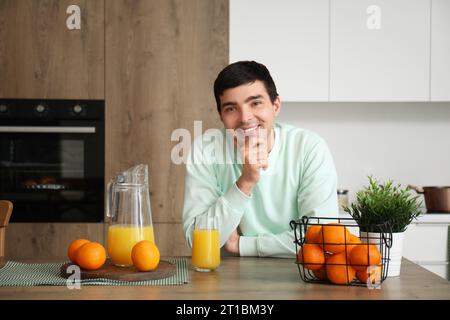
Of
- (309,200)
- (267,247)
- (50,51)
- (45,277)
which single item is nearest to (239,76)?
(309,200)

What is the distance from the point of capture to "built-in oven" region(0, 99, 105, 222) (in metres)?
3.11

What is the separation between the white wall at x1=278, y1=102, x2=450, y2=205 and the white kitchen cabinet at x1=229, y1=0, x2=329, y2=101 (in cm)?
39

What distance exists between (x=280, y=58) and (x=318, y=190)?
4.88 feet

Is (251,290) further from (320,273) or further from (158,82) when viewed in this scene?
(158,82)

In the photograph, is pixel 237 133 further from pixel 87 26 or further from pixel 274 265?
pixel 87 26

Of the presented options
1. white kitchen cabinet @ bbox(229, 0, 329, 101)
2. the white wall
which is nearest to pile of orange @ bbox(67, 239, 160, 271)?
white kitchen cabinet @ bbox(229, 0, 329, 101)

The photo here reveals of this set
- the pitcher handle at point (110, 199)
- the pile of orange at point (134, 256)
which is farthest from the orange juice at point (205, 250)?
the pitcher handle at point (110, 199)

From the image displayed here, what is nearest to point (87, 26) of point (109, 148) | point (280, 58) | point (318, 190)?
point (109, 148)

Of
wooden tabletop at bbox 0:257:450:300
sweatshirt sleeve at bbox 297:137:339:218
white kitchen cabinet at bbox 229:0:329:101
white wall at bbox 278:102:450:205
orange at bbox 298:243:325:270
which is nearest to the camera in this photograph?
wooden tabletop at bbox 0:257:450:300

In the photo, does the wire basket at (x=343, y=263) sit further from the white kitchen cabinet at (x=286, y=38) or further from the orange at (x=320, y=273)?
the white kitchen cabinet at (x=286, y=38)

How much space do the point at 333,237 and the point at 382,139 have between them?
2467mm

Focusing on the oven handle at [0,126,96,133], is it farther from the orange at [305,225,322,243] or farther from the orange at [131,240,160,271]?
the orange at [305,225,322,243]

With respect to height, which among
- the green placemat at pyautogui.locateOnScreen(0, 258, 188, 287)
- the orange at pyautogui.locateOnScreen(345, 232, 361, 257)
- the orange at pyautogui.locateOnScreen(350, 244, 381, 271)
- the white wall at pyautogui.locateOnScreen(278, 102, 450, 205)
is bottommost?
the green placemat at pyautogui.locateOnScreen(0, 258, 188, 287)

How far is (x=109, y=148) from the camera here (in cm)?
312
